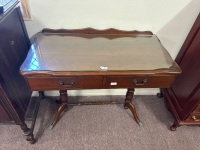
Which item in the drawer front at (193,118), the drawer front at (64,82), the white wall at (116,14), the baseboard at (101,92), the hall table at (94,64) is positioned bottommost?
the baseboard at (101,92)

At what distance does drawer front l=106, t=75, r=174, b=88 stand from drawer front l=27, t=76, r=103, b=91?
0.25 ft

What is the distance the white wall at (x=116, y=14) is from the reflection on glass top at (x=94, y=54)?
0.36 feet

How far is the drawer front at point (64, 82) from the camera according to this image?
1014 mm

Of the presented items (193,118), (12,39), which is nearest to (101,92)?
(193,118)

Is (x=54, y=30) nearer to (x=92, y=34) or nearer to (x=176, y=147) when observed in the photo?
(x=92, y=34)

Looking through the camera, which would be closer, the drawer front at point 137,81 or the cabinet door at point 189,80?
the drawer front at point 137,81

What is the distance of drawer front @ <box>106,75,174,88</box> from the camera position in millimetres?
1062

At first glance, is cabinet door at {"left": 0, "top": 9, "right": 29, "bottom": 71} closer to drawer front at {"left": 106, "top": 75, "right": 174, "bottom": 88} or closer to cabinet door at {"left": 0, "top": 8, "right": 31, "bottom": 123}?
cabinet door at {"left": 0, "top": 8, "right": 31, "bottom": 123}

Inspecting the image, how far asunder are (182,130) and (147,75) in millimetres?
866

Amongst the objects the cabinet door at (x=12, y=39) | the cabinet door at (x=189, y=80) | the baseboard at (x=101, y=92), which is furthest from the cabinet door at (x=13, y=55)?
the cabinet door at (x=189, y=80)

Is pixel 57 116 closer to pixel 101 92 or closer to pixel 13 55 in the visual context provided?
pixel 101 92

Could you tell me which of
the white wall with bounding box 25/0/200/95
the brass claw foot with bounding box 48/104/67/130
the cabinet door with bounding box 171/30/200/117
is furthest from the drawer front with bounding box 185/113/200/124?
the brass claw foot with bounding box 48/104/67/130

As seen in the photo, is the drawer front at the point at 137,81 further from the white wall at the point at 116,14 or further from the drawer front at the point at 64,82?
the white wall at the point at 116,14

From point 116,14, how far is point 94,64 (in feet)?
1.67
